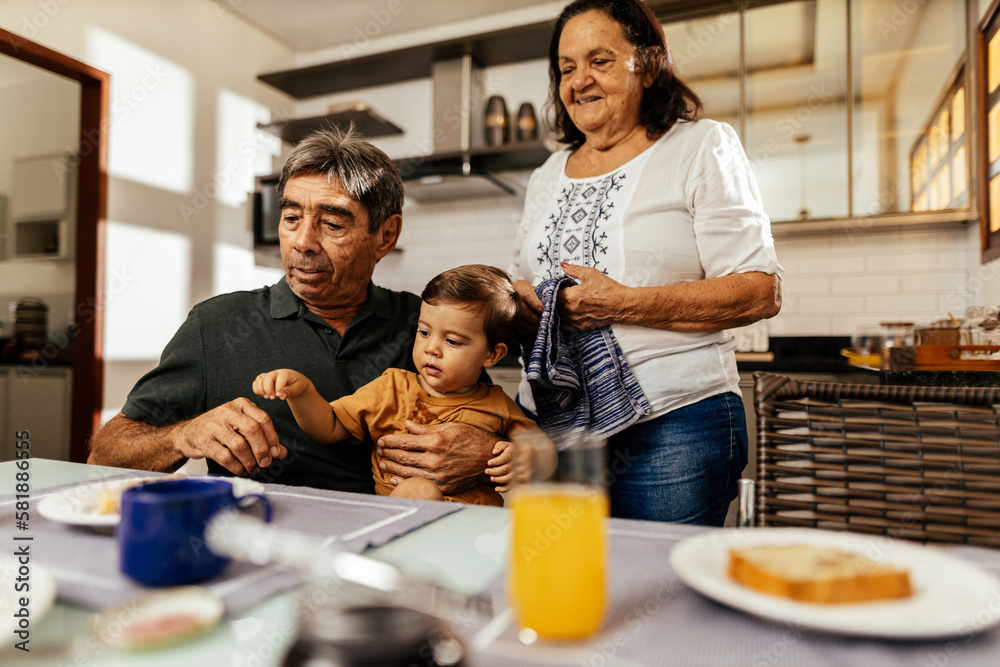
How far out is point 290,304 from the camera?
63.5 inches

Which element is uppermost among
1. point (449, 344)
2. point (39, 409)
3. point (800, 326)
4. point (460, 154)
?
point (460, 154)

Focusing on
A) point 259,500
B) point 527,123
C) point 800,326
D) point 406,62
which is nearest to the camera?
point 259,500

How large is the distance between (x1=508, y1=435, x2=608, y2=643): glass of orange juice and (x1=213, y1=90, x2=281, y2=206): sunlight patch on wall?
433 centimetres

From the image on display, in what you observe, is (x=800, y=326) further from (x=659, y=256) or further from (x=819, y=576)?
(x=819, y=576)

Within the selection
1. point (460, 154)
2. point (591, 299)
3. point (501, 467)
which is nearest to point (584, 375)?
point (591, 299)

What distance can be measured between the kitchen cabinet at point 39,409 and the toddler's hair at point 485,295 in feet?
10.4

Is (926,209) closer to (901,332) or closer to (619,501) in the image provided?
(901,332)

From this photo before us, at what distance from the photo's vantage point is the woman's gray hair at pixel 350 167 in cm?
159

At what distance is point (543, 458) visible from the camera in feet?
1.70

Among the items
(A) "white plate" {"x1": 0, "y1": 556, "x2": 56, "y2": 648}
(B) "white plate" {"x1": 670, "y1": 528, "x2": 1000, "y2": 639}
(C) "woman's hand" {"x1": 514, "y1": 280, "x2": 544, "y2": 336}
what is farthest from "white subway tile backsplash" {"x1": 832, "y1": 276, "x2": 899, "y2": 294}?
(A) "white plate" {"x1": 0, "y1": 556, "x2": 56, "y2": 648}

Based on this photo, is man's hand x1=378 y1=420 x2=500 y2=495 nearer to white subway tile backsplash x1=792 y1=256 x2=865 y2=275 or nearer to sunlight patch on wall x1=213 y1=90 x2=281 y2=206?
white subway tile backsplash x1=792 y1=256 x2=865 y2=275

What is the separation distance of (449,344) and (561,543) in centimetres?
102

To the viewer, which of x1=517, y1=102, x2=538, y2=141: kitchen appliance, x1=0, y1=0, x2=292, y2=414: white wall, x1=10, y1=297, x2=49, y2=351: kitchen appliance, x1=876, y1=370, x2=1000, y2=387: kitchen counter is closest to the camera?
x1=876, y1=370, x2=1000, y2=387: kitchen counter

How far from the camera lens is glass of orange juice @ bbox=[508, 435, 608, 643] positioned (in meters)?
0.52
